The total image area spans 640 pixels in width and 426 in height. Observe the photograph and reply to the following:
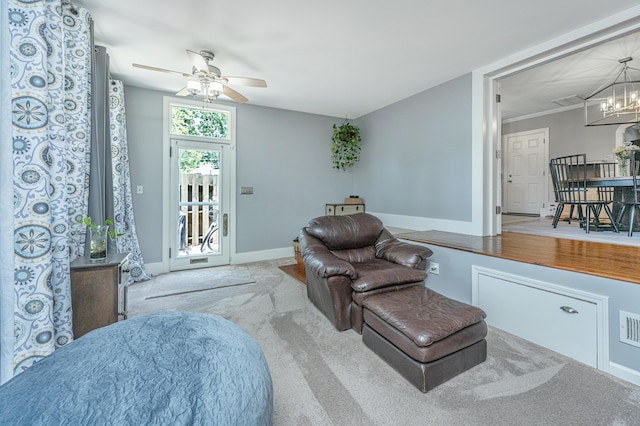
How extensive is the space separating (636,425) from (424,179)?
3.27 meters

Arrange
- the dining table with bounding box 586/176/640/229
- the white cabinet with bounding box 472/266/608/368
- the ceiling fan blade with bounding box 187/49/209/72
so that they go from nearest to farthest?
the white cabinet with bounding box 472/266/608/368
the ceiling fan blade with bounding box 187/49/209/72
the dining table with bounding box 586/176/640/229

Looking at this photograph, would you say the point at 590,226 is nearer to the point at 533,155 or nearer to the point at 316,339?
the point at 533,155

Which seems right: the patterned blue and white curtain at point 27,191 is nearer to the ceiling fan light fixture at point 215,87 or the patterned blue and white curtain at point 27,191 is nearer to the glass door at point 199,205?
the ceiling fan light fixture at point 215,87

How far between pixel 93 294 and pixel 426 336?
221cm

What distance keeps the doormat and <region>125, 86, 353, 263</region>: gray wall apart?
1.54 feet

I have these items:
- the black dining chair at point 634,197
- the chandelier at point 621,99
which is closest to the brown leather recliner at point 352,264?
the black dining chair at point 634,197

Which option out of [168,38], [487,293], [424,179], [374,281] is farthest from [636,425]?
[168,38]

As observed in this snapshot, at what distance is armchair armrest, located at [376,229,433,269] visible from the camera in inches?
102

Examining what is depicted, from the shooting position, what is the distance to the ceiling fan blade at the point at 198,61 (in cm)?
250

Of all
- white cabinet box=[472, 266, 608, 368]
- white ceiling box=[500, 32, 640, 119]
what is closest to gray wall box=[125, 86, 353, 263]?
white ceiling box=[500, 32, 640, 119]

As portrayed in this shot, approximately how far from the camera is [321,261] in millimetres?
2352

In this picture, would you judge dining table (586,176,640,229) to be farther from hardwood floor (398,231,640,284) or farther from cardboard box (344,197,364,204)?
cardboard box (344,197,364,204)

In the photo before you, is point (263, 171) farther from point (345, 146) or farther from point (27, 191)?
point (27, 191)

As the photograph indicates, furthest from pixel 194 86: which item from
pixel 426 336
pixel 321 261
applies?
pixel 426 336
